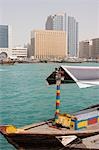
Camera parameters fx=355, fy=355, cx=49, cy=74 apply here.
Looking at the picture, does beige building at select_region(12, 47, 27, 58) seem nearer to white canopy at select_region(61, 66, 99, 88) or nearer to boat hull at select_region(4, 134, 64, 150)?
white canopy at select_region(61, 66, 99, 88)

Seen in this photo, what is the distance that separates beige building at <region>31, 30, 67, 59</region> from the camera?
136000 mm

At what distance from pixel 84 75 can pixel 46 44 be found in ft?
420

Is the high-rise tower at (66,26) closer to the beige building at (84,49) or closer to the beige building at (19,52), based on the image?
the beige building at (84,49)

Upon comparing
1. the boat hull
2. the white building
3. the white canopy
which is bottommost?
the boat hull

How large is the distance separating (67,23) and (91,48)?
131 feet

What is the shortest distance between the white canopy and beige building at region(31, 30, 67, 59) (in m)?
126

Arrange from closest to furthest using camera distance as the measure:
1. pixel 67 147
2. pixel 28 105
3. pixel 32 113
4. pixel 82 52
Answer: pixel 67 147 < pixel 32 113 < pixel 28 105 < pixel 82 52

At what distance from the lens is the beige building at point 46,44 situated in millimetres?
136000

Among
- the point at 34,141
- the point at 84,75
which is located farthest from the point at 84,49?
the point at 34,141

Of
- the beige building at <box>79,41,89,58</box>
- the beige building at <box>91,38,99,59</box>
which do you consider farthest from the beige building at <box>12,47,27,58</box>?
the beige building at <box>79,41,89,58</box>

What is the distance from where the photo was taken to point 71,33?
196500 millimetres

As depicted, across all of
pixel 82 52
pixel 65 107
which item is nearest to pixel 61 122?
pixel 65 107

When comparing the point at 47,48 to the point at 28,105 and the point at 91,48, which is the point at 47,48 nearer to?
the point at 91,48

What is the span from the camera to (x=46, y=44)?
448 ft
